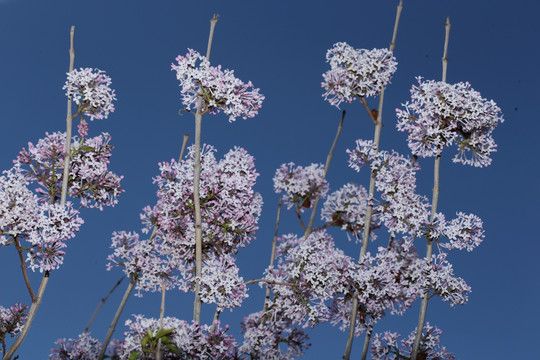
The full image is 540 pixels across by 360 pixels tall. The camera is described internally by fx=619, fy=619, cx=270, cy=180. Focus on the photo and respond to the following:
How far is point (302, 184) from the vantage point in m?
9.22

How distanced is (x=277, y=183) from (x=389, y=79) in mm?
2363

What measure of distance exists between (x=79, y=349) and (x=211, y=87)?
3763mm

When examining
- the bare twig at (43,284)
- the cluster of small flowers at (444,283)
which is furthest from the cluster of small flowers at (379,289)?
the bare twig at (43,284)

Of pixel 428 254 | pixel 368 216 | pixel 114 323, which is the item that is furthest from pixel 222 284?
pixel 428 254

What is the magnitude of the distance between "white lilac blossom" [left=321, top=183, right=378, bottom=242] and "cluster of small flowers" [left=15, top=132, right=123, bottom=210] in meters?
3.52

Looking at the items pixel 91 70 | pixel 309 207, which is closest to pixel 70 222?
pixel 91 70

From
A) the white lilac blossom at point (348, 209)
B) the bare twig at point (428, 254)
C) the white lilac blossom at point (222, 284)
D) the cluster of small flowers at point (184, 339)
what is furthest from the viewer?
the white lilac blossom at point (348, 209)

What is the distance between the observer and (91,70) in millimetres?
6859

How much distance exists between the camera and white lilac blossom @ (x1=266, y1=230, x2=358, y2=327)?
725 centimetres

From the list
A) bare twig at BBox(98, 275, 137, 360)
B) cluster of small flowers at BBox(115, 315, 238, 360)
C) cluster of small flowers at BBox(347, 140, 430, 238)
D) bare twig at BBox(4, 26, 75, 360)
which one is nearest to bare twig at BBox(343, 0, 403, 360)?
cluster of small flowers at BBox(347, 140, 430, 238)

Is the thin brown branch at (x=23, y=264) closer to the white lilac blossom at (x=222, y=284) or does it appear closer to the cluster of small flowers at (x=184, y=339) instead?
the cluster of small flowers at (x=184, y=339)

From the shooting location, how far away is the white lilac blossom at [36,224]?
604 cm

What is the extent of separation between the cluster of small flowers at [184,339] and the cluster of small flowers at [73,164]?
196cm

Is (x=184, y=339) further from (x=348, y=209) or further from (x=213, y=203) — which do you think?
(x=348, y=209)
